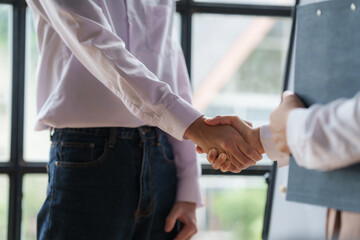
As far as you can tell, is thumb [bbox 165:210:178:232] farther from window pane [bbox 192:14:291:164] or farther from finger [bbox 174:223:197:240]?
window pane [bbox 192:14:291:164]

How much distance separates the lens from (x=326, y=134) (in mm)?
917

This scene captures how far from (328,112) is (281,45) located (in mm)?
1151

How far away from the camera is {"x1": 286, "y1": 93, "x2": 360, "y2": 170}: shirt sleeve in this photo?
876mm

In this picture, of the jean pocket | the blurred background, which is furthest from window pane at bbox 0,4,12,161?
the jean pocket

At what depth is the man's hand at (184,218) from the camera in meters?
1.42

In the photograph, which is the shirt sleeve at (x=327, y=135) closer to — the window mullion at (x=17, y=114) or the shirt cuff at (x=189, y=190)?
the shirt cuff at (x=189, y=190)

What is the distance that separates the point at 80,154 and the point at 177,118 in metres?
0.27

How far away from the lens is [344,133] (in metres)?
0.89

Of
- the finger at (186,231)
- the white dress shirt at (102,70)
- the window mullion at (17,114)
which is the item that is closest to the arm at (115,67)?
the white dress shirt at (102,70)

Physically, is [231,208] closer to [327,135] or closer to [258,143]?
[258,143]

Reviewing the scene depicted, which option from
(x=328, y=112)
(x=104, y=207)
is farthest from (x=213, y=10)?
(x=328, y=112)

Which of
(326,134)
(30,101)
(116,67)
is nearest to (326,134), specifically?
(326,134)

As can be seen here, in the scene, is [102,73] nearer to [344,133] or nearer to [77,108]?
[77,108]

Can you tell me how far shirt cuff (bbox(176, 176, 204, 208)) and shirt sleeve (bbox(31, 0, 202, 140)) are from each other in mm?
206
